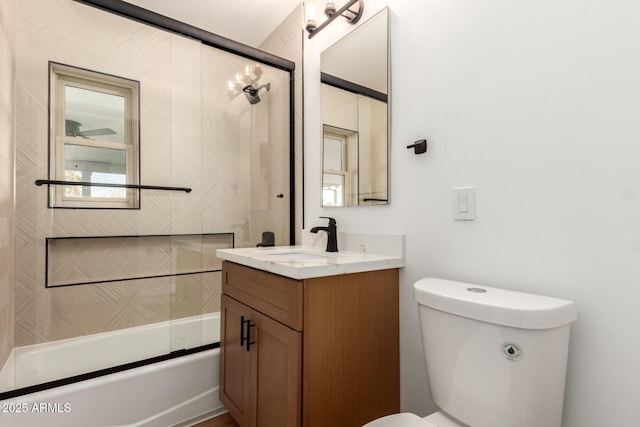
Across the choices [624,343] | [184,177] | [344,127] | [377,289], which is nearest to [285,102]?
[344,127]

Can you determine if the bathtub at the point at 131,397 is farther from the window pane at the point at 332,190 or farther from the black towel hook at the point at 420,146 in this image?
the black towel hook at the point at 420,146

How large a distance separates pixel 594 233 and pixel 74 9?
103 inches

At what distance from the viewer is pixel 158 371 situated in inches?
59.9

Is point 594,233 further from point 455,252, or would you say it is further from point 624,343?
point 455,252

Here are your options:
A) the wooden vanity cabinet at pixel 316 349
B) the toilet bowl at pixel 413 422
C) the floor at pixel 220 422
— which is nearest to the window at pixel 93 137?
the wooden vanity cabinet at pixel 316 349

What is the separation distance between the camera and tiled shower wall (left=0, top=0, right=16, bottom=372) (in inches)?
61.9

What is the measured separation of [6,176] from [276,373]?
1728mm

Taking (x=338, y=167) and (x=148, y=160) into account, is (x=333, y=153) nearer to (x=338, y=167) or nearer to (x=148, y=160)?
(x=338, y=167)

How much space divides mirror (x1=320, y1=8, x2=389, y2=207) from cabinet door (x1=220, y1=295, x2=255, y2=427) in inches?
29.7

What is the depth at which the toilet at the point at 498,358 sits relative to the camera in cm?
77

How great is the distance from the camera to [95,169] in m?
2.03

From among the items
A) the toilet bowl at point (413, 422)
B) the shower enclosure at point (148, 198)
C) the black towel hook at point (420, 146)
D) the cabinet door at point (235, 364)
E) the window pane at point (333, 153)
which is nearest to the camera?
the toilet bowl at point (413, 422)

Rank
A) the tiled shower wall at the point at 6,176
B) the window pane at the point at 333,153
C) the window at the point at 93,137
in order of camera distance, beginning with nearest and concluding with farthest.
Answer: the tiled shower wall at the point at 6,176, the window pane at the point at 333,153, the window at the point at 93,137

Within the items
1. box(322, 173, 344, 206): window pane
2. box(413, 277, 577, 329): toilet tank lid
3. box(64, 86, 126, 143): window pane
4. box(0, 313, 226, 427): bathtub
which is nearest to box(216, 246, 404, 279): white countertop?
box(413, 277, 577, 329): toilet tank lid
